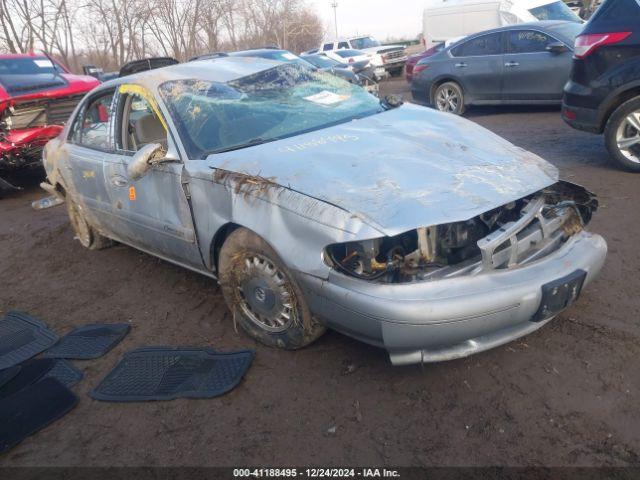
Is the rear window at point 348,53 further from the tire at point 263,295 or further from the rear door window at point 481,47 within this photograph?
the tire at point 263,295

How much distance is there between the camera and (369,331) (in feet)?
8.03

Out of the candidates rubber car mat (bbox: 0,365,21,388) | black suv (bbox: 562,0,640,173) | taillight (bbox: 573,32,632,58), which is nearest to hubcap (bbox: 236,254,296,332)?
rubber car mat (bbox: 0,365,21,388)

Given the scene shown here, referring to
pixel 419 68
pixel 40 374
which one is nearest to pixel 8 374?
pixel 40 374

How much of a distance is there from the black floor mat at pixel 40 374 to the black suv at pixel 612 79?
523cm

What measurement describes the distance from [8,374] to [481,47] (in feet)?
27.6

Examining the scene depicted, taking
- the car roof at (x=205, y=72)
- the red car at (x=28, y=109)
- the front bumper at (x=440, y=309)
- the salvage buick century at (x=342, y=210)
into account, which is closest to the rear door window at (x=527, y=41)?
the salvage buick century at (x=342, y=210)

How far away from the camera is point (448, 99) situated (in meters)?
9.52

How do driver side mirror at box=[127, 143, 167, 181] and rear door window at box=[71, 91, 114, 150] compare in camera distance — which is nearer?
driver side mirror at box=[127, 143, 167, 181]

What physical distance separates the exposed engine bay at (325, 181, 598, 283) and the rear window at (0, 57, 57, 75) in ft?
27.0

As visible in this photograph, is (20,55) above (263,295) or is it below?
above

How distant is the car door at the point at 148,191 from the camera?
335 centimetres

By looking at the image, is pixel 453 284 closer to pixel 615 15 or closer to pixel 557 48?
pixel 615 15

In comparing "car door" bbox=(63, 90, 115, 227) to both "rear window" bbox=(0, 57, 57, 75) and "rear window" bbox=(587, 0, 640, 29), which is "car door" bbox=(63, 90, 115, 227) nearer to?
"rear window" bbox=(587, 0, 640, 29)

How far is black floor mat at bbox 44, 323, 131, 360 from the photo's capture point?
3.35 m
